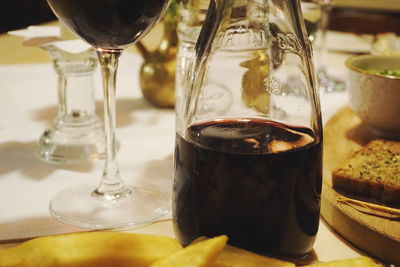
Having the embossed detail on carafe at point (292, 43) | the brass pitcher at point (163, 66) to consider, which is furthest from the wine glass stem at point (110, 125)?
the brass pitcher at point (163, 66)

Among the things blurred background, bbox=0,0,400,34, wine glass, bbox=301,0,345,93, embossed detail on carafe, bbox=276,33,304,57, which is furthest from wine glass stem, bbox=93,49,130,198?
blurred background, bbox=0,0,400,34

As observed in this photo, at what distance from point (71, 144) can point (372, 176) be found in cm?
50

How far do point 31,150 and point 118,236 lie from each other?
45 centimetres

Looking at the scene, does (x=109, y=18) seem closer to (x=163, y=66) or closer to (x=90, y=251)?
(x=90, y=251)

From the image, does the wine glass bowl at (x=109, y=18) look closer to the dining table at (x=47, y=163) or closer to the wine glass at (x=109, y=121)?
the wine glass at (x=109, y=121)

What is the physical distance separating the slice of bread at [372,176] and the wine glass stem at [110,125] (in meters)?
0.30

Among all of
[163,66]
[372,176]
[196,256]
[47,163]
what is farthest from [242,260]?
[163,66]

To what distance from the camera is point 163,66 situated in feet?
3.81

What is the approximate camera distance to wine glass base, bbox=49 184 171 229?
2.28 ft

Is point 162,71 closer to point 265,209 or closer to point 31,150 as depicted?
point 31,150

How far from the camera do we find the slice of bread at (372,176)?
28.5 inches

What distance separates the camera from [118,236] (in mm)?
553

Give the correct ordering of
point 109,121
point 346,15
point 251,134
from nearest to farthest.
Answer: point 251,134, point 109,121, point 346,15

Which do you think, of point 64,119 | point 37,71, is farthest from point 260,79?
point 37,71
